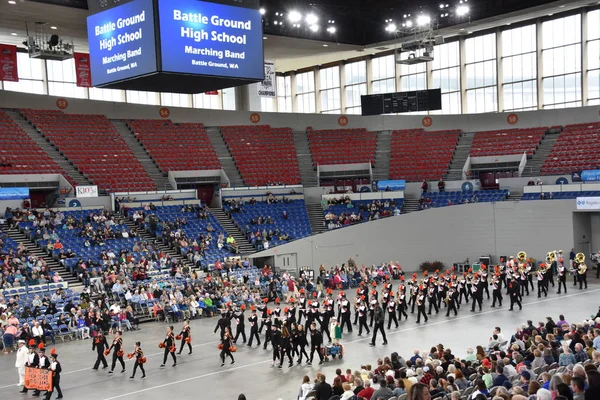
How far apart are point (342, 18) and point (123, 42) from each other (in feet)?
101

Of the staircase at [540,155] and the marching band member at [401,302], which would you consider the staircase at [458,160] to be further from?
the marching band member at [401,302]

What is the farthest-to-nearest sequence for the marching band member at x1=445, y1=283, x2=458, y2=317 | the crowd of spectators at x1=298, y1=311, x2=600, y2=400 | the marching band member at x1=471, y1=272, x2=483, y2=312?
the marching band member at x1=471, y1=272, x2=483, y2=312 < the marching band member at x1=445, y1=283, x2=458, y2=317 < the crowd of spectators at x1=298, y1=311, x2=600, y2=400

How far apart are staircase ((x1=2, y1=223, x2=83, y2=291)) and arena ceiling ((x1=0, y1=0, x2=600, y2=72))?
11206 mm

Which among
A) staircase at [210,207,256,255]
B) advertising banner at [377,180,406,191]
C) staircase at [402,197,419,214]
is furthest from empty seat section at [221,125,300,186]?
staircase at [402,197,419,214]

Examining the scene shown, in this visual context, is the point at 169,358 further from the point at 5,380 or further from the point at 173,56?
the point at 173,56

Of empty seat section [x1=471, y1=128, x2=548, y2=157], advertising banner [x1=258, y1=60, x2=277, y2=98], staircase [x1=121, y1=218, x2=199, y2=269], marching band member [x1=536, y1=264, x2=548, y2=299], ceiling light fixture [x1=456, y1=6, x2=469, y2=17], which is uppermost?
ceiling light fixture [x1=456, y1=6, x2=469, y2=17]

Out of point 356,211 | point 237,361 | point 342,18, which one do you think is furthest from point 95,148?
point 237,361

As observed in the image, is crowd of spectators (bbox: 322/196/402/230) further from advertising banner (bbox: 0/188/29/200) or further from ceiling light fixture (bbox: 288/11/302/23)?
advertising banner (bbox: 0/188/29/200)

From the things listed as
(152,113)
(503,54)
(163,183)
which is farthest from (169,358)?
(503,54)

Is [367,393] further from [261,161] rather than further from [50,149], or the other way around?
→ [261,161]

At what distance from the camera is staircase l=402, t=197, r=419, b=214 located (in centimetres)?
4462

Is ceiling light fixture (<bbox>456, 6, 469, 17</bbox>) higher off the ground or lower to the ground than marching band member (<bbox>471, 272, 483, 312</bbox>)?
higher

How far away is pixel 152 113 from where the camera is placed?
1906 inches

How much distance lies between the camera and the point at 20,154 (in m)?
39.0
